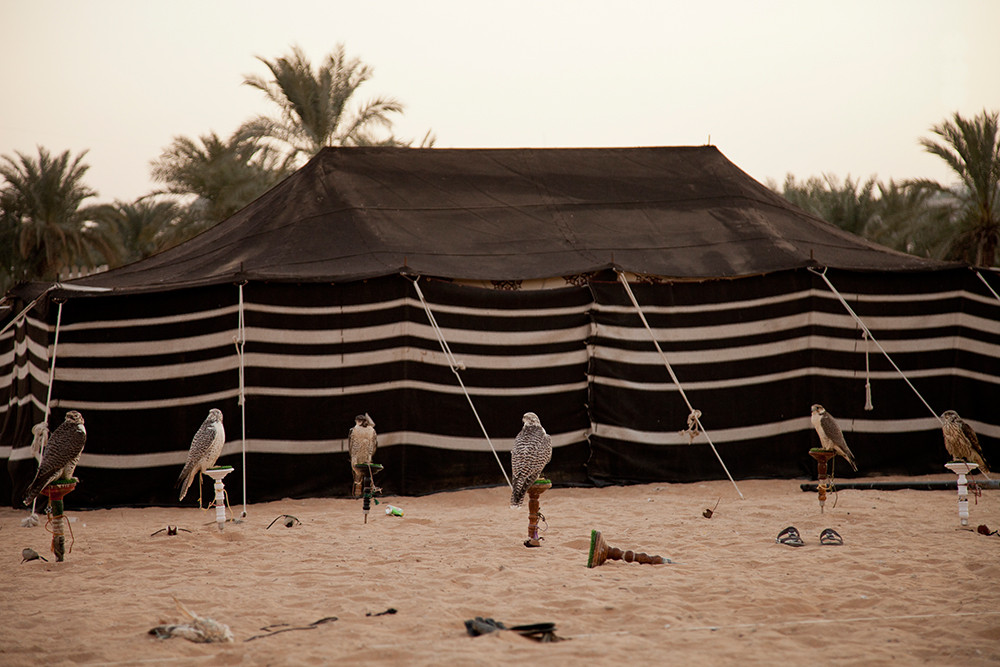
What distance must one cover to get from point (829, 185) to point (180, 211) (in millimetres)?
15880

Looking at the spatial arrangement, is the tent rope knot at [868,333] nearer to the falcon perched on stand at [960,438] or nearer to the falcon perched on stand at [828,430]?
the falcon perched on stand at [960,438]

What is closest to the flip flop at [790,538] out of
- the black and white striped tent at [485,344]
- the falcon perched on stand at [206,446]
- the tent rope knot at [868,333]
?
the black and white striped tent at [485,344]

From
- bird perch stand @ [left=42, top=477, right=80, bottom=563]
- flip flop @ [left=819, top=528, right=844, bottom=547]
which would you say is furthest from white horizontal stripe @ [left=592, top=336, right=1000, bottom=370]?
bird perch stand @ [left=42, top=477, right=80, bottom=563]

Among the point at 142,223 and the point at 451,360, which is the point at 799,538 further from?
the point at 142,223

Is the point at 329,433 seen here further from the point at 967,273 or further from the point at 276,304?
the point at 967,273

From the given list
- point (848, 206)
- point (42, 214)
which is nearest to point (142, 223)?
point (42, 214)

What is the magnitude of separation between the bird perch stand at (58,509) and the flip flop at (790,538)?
500cm

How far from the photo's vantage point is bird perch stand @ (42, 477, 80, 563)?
6.54 meters

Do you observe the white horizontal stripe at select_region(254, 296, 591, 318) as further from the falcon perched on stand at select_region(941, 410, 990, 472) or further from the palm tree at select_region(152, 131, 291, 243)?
the palm tree at select_region(152, 131, 291, 243)

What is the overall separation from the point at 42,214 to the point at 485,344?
57.8 ft

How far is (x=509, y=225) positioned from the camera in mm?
10828

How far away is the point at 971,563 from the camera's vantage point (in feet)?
19.9

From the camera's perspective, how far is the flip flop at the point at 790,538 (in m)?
6.72

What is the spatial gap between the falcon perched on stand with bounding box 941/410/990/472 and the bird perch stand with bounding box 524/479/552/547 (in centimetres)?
444
